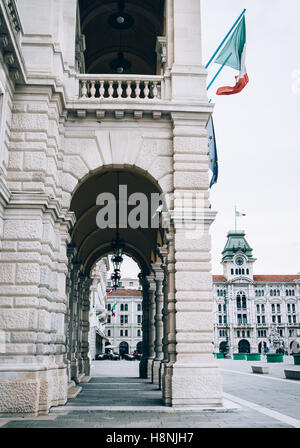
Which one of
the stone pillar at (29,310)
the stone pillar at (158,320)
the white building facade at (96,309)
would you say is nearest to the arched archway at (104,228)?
the stone pillar at (158,320)

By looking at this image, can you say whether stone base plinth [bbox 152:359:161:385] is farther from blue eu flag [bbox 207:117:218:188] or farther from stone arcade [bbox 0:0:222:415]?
blue eu flag [bbox 207:117:218:188]

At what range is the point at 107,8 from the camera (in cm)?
1825

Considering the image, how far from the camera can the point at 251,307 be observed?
109812 mm

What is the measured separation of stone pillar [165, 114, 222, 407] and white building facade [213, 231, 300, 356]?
9767 centimetres

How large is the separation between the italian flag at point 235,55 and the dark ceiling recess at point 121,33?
3.71m

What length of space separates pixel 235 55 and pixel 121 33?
6302mm

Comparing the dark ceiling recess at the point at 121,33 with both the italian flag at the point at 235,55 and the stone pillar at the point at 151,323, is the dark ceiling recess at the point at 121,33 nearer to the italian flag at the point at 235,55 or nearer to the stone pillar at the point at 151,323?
the italian flag at the point at 235,55

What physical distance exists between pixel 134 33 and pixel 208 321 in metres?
13.0

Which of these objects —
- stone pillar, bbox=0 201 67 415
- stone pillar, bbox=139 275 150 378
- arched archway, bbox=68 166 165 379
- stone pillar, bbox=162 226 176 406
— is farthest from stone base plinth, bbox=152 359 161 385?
stone pillar, bbox=0 201 67 415

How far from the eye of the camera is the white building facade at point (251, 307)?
354 ft

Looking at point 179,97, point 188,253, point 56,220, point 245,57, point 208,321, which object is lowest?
point 208,321
